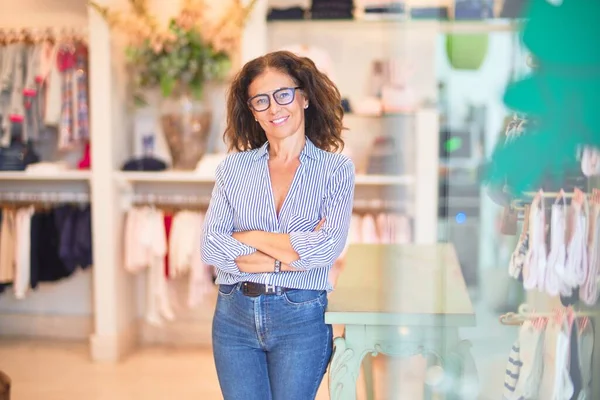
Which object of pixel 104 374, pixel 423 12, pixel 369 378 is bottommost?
pixel 104 374

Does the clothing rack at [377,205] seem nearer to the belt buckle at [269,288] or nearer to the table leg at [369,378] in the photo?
the table leg at [369,378]

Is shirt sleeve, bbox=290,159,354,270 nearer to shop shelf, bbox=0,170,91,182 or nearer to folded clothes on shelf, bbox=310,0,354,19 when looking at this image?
folded clothes on shelf, bbox=310,0,354,19

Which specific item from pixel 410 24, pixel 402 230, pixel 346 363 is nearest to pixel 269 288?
pixel 346 363

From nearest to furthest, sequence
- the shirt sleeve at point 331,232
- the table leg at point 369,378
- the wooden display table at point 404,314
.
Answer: the wooden display table at point 404,314, the shirt sleeve at point 331,232, the table leg at point 369,378

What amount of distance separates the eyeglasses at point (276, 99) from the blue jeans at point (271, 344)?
0.46 meters

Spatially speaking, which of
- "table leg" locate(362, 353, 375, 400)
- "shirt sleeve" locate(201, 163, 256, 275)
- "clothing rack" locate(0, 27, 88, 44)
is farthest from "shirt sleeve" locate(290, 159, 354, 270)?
"clothing rack" locate(0, 27, 88, 44)

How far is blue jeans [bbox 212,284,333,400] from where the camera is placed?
1773 mm

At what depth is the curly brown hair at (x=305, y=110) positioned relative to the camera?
1.87 meters

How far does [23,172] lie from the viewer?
402 cm

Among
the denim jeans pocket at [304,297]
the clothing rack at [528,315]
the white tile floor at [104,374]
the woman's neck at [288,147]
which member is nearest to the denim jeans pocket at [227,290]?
the denim jeans pocket at [304,297]

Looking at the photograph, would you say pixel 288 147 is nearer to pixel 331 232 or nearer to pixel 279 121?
pixel 279 121

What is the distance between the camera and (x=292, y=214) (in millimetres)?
1833

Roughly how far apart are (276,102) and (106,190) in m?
2.34

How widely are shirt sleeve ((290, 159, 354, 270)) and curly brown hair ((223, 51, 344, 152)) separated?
158 millimetres
